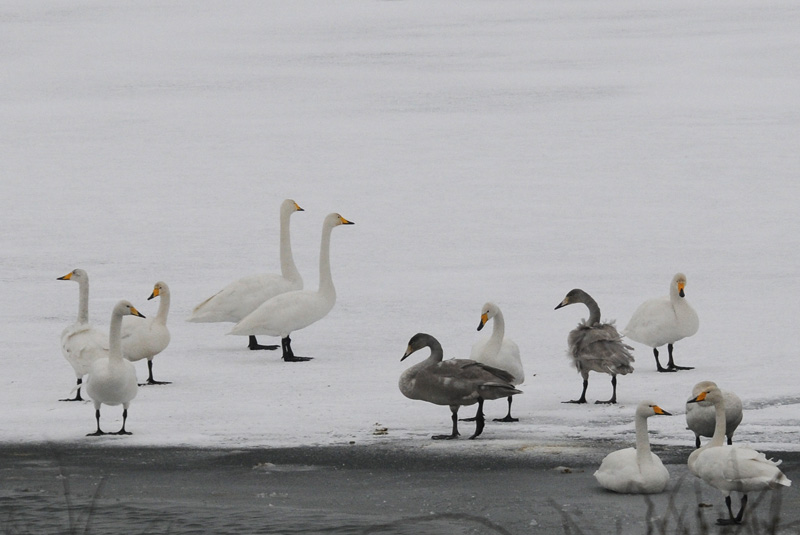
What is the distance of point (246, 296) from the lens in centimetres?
1151

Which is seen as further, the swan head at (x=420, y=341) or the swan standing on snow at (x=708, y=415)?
the swan head at (x=420, y=341)

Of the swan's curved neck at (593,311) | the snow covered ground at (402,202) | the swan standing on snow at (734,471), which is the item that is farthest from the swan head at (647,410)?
the swan's curved neck at (593,311)

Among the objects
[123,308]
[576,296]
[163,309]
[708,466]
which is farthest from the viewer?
[163,309]

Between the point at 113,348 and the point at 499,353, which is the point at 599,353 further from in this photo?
the point at 113,348

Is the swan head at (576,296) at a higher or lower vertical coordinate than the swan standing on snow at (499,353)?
higher

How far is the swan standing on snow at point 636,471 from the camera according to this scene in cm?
660

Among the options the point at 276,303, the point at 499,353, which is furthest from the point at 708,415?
the point at 276,303

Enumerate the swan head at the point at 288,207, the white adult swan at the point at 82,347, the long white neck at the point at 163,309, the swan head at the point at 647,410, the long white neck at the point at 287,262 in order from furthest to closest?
the swan head at the point at 288,207 → the long white neck at the point at 287,262 → the long white neck at the point at 163,309 → the white adult swan at the point at 82,347 → the swan head at the point at 647,410

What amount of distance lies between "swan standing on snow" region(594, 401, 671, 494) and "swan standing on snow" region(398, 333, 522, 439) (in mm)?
1379

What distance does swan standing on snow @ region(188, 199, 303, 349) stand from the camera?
11359 mm

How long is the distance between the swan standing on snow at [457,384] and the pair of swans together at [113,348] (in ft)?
5.71

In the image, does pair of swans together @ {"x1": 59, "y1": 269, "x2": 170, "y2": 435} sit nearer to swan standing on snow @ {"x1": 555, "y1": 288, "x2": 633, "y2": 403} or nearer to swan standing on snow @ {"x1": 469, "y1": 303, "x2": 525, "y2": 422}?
swan standing on snow @ {"x1": 469, "y1": 303, "x2": 525, "y2": 422}

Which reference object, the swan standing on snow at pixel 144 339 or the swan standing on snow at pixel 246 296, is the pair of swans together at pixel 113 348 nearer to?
the swan standing on snow at pixel 144 339

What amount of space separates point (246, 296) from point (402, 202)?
237 inches
